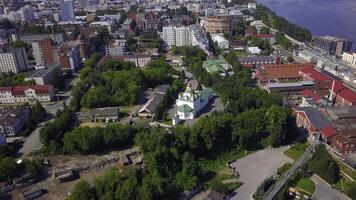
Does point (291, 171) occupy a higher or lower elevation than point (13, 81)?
lower

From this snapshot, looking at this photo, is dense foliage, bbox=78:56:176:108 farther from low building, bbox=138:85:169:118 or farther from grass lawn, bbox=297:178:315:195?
grass lawn, bbox=297:178:315:195

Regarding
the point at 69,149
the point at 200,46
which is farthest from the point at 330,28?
the point at 69,149

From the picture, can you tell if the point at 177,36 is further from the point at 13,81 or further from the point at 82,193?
the point at 82,193

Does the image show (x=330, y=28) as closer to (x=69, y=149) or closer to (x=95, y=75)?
(x=95, y=75)

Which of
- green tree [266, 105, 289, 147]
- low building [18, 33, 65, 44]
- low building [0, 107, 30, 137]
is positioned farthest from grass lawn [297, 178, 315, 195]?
low building [18, 33, 65, 44]

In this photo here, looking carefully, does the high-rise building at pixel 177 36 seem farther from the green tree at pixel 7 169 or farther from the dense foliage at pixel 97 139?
the green tree at pixel 7 169

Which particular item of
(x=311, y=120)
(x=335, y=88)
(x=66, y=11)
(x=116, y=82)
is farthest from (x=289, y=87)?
(x=66, y=11)

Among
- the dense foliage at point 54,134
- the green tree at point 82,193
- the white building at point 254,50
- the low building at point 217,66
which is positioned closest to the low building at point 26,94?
the dense foliage at point 54,134
